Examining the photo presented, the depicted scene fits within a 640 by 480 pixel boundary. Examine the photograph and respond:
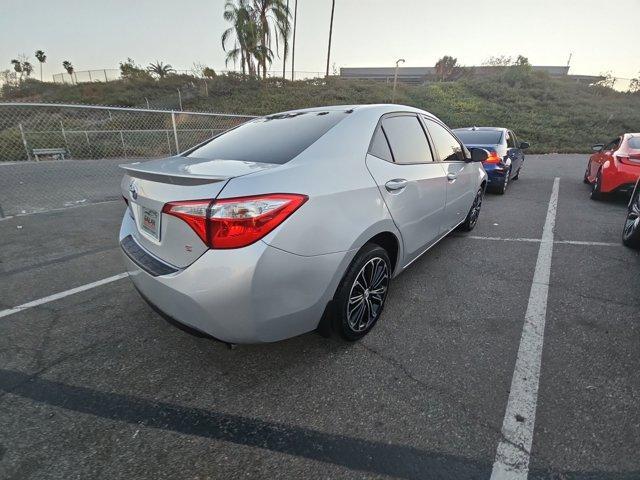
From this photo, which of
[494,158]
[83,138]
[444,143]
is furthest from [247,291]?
[83,138]

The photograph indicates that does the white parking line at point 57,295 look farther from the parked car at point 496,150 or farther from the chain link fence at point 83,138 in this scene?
the chain link fence at point 83,138

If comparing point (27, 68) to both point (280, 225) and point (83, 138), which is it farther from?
point (280, 225)

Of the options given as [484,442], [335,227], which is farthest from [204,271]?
[484,442]

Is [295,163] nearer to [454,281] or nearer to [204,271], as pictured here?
[204,271]

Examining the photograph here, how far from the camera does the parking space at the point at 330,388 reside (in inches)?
63.6

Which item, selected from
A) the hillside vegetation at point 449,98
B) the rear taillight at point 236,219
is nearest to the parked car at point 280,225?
the rear taillight at point 236,219

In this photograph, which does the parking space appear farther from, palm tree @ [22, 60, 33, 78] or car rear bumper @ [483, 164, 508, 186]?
palm tree @ [22, 60, 33, 78]

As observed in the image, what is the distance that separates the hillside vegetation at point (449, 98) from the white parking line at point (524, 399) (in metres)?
20.5

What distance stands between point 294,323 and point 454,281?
2055 mm

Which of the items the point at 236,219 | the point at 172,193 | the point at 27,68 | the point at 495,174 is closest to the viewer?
the point at 236,219

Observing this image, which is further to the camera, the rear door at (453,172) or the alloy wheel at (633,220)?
the alloy wheel at (633,220)

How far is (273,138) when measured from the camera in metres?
2.47

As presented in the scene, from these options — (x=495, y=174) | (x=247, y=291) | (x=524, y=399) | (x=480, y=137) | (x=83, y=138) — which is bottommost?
(x=83, y=138)

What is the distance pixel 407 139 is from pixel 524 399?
81.4 inches
